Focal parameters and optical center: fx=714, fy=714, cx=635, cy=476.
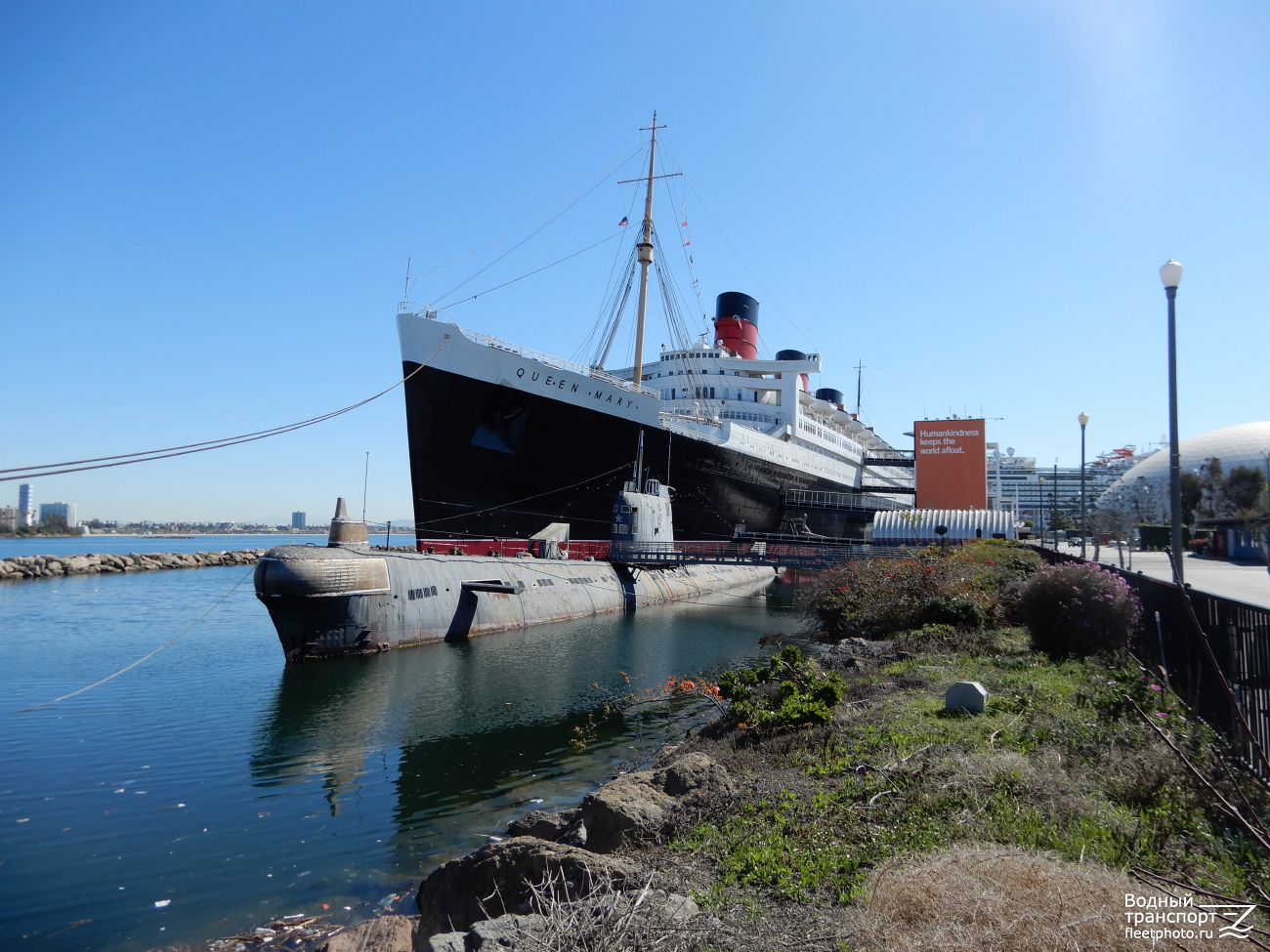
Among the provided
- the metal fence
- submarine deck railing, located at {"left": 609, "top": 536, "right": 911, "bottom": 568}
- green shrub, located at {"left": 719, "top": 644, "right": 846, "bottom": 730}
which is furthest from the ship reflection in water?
the metal fence

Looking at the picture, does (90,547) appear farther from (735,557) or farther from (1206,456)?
(1206,456)

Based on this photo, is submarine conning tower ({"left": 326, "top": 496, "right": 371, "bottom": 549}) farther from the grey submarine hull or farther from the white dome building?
the white dome building

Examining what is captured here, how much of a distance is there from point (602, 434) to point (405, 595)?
12.1 m

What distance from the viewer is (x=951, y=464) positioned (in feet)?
143

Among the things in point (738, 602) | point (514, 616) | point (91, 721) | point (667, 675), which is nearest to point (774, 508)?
point (738, 602)

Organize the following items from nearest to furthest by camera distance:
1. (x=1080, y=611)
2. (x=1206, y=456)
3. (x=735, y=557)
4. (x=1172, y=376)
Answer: (x=1080, y=611), (x=1172, y=376), (x=735, y=557), (x=1206, y=456)

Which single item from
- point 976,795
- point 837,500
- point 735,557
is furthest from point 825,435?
point 976,795

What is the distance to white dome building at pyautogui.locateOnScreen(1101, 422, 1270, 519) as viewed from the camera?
222 feet

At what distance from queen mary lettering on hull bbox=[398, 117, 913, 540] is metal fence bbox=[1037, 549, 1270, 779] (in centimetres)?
2017

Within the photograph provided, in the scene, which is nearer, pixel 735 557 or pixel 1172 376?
pixel 1172 376

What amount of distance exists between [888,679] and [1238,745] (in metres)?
5.12

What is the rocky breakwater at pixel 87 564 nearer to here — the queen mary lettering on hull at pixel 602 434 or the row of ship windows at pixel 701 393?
the queen mary lettering on hull at pixel 602 434

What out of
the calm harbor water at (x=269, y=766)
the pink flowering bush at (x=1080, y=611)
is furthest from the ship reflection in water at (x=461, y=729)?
the pink flowering bush at (x=1080, y=611)

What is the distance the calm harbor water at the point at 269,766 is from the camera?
20.5ft
